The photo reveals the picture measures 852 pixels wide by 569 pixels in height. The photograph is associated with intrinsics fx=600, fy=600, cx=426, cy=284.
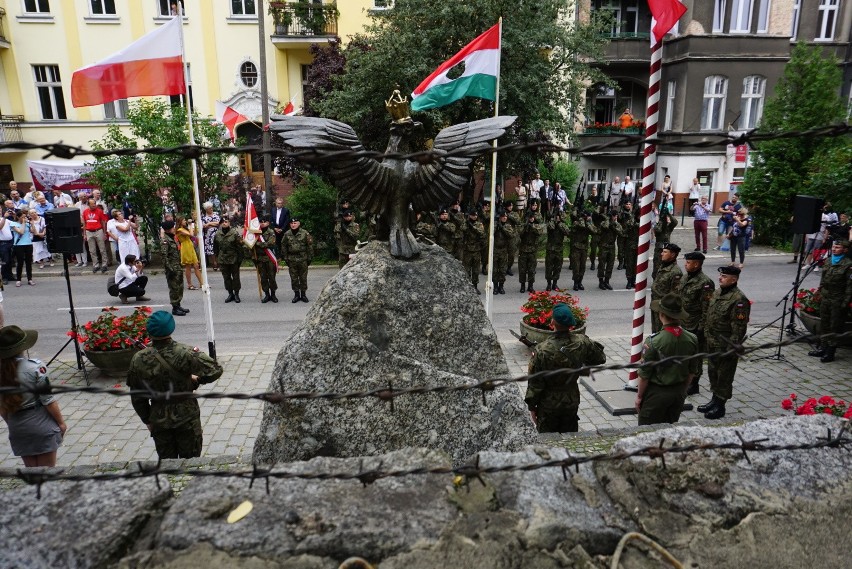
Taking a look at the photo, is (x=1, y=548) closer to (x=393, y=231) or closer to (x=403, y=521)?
(x=403, y=521)

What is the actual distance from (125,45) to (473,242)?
18.0m

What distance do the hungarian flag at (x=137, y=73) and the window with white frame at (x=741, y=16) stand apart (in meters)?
23.1

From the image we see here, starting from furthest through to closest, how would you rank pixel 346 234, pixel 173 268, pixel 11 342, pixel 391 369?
pixel 346 234 → pixel 173 268 → pixel 11 342 → pixel 391 369

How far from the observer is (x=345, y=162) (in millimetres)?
4418

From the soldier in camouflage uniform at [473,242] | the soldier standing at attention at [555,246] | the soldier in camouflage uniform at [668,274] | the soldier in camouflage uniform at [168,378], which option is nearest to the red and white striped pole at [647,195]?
the soldier in camouflage uniform at [668,274]

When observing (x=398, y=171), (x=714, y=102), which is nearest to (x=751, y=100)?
(x=714, y=102)

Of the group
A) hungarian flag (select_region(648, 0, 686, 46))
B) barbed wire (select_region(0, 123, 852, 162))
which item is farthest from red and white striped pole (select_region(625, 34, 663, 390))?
barbed wire (select_region(0, 123, 852, 162))

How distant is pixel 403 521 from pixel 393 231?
8.89ft

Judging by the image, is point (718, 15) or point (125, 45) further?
point (718, 15)

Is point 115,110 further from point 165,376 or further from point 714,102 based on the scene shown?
point 714,102

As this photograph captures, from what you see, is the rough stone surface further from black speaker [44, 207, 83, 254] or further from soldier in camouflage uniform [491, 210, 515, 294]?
soldier in camouflage uniform [491, 210, 515, 294]

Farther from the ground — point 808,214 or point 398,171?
point 398,171

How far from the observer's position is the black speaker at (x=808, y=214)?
885 cm

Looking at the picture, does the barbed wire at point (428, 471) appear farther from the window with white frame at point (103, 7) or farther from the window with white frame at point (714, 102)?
the window with white frame at point (103, 7)
